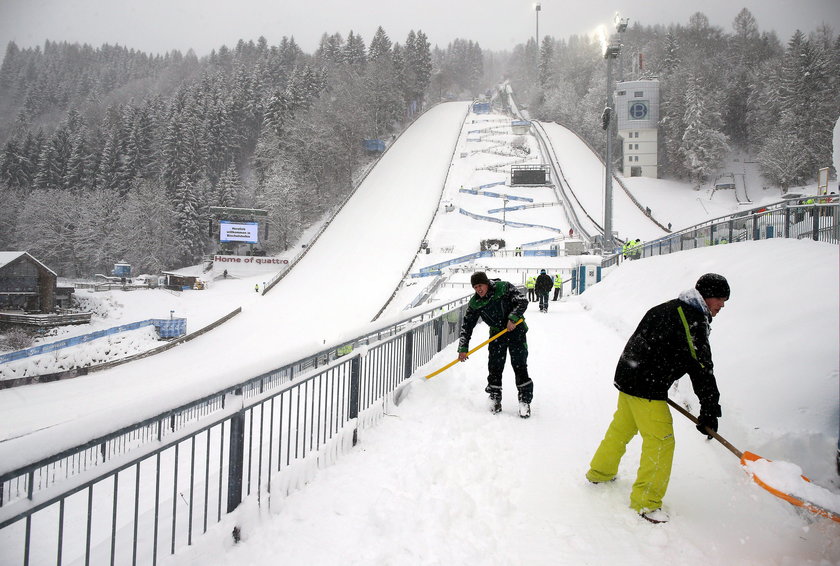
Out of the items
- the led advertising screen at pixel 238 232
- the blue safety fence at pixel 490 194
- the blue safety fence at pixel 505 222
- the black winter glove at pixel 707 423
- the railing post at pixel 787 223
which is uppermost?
the blue safety fence at pixel 490 194

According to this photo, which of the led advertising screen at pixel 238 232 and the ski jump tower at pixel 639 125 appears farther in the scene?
the ski jump tower at pixel 639 125

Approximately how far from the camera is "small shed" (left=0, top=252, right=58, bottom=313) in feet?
34.1

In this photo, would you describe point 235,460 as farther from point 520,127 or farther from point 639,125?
point 520,127

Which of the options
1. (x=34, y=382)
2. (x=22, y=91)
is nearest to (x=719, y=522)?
(x=34, y=382)

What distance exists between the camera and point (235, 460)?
304cm

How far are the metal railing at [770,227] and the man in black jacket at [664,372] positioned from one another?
437 cm

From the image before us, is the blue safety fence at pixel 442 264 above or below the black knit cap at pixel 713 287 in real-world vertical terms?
above

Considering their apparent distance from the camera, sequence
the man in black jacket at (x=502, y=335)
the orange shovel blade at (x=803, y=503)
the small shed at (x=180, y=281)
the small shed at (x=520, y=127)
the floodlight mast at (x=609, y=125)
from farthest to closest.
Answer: the small shed at (x=520, y=127), the small shed at (x=180, y=281), the floodlight mast at (x=609, y=125), the man in black jacket at (x=502, y=335), the orange shovel blade at (x=803, y=503)

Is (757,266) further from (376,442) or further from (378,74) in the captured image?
(378,74)

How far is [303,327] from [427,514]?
23483 millimetres

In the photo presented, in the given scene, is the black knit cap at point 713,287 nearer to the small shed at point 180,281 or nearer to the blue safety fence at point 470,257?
the blue safety fence at point 470,257

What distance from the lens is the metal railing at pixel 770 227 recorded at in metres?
7.23

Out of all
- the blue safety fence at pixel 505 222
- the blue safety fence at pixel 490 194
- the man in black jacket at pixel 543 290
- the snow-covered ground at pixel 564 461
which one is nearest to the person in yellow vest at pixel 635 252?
the man in black jacket at pixel 543 290

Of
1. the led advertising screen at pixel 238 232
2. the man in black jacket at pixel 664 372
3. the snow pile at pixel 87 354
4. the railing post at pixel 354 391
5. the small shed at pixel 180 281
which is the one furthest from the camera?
the led advertising screen at pixel 238 232
